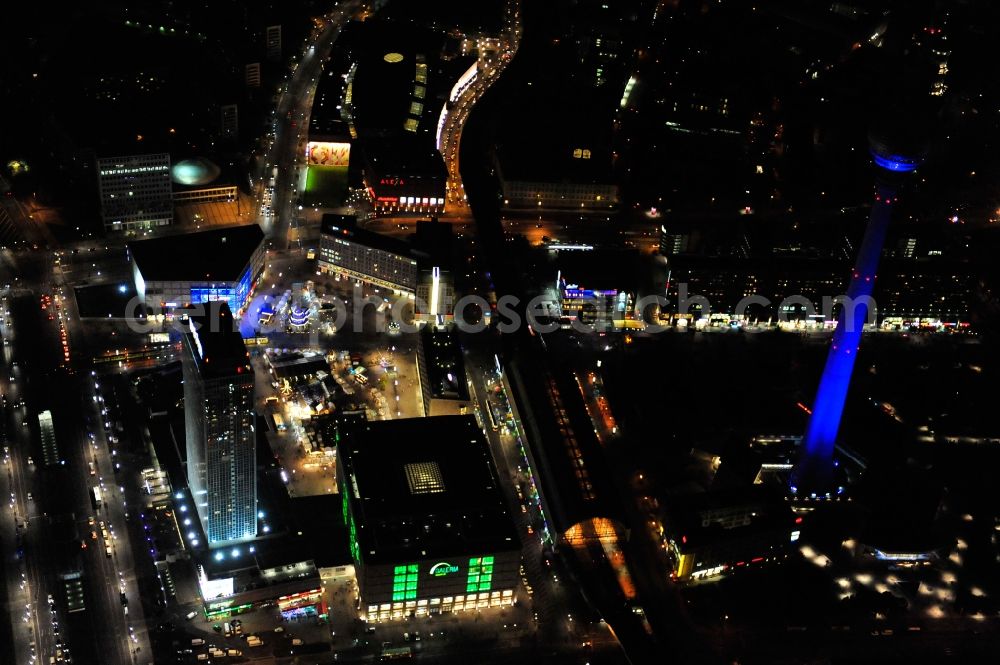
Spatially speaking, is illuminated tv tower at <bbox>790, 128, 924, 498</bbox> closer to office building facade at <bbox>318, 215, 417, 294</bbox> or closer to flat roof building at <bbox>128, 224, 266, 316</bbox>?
office building facade at <bbox>318, 215, 417, 294</bbox>

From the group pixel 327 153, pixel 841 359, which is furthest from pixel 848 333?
pixel 327 153

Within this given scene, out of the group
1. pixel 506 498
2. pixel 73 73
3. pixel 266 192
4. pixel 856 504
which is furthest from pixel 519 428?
pixel 73 73

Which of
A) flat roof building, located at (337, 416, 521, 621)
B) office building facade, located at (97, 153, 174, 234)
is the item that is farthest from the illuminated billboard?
flat roof building, located at (337, 416, 521, 621)

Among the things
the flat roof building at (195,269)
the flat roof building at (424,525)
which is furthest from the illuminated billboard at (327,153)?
the flat roof building at (424,525)

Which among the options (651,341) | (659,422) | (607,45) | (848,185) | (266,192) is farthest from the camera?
(607,45)

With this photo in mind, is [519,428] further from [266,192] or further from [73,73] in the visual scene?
[73,73]

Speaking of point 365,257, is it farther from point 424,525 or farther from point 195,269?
point 424,525
